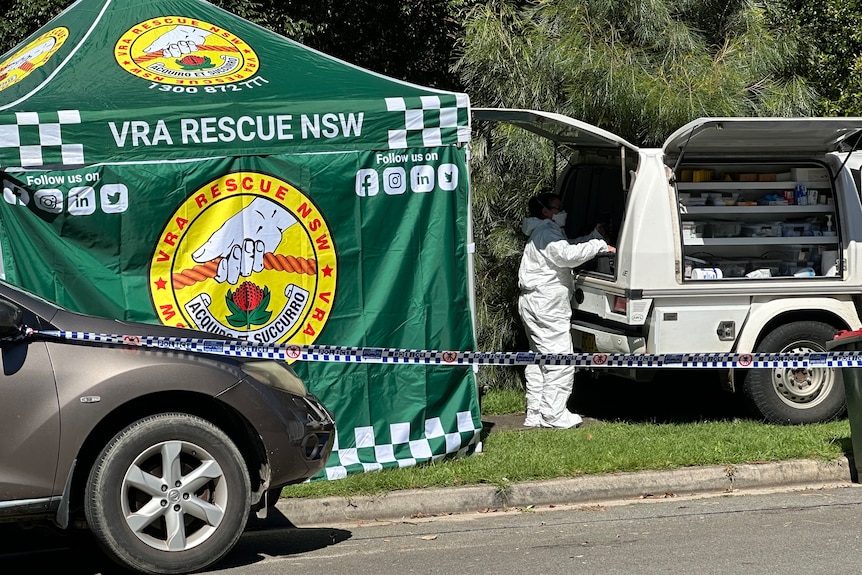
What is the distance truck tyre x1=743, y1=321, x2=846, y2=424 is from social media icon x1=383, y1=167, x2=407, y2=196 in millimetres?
3075

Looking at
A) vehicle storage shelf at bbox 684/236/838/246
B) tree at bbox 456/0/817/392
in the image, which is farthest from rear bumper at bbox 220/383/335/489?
tree at bbox 456/0/817/392

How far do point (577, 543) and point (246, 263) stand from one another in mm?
2938

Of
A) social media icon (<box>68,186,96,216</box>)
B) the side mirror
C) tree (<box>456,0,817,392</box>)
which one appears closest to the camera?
the side mirror

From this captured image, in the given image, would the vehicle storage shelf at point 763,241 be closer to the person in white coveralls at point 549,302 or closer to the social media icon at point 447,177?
the person in white coveralls at point 549,302

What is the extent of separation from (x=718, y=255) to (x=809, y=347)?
1.01m

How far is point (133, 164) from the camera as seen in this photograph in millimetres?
7297

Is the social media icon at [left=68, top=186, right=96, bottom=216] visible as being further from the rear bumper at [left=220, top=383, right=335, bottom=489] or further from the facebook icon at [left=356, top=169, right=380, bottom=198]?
the rear bumper at [left=220, top=383, right=335, bottom=489]

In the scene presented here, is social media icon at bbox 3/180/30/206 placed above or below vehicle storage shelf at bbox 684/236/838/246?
above

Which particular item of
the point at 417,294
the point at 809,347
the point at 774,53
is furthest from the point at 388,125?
the point at 774,53

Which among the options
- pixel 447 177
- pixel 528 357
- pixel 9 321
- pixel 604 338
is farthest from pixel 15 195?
pixel 604 338

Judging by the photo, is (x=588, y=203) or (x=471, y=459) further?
(x=588, y=203)

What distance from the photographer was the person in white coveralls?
8.87 meters

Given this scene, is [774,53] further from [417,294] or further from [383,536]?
[383,536]

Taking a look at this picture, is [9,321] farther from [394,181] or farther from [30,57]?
[30,57]
